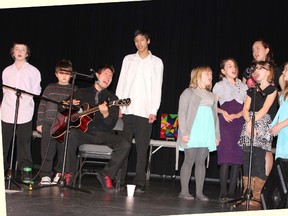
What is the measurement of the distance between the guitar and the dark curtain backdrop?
9.47 feet

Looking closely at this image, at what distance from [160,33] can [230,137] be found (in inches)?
140

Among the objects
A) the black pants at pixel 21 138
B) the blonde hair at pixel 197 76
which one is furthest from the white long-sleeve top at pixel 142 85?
the black pants at pixel 21 138

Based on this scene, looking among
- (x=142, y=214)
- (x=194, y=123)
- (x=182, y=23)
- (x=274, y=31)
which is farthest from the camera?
(x=182, y=23)

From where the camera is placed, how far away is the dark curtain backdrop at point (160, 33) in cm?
809

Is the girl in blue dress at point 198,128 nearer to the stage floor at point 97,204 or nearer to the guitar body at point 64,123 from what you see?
the stage floor at point 97,204

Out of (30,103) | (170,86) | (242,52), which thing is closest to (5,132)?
(30,103)

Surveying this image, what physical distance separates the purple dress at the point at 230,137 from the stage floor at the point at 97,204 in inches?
19.0

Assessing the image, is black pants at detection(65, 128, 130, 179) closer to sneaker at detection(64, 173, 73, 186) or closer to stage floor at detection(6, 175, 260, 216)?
sneaker at detection(64, 173, 73, 186)

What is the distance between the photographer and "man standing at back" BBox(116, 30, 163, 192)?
5742 mm

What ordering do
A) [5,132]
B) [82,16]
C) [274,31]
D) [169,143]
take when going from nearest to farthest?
[5,132], [169,143], [274,31], [82,16]

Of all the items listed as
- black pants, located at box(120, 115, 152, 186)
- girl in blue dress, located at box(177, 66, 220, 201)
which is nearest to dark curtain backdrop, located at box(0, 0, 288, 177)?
black pants, located at box(120, 115, 152, 186)

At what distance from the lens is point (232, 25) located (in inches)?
322

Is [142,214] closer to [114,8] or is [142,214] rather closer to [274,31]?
[274,31]

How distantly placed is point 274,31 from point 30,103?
4.10 meters
